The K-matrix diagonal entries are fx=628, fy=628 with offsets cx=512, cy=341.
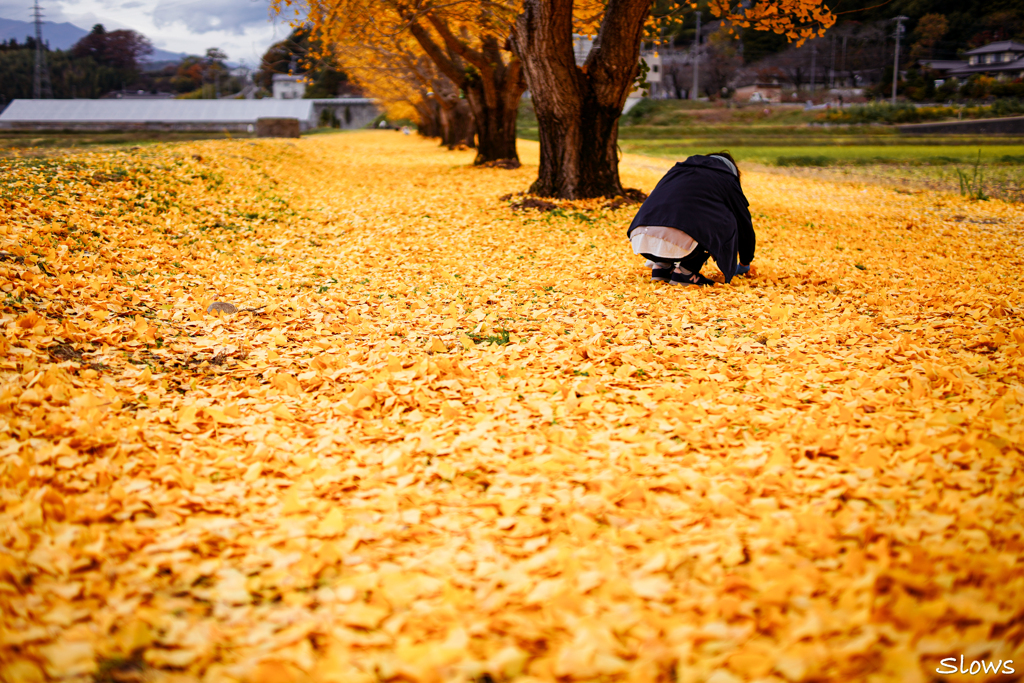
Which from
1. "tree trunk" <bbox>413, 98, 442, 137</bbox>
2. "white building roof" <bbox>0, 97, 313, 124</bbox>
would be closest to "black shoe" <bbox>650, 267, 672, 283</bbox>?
"tree trunk" <bbox>413, 98, 442, 137</bbox>

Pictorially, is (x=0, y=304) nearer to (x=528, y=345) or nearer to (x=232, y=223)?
(x=528, y=345)

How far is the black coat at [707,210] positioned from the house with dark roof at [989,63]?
51058mm

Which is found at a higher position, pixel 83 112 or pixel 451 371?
pixel 83 112

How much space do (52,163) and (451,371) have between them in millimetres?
8922

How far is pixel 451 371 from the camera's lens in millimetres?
4398

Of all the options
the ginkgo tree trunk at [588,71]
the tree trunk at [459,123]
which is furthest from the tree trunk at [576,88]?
the tree trunk at [459,123]

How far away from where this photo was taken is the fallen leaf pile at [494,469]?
203 centimetres

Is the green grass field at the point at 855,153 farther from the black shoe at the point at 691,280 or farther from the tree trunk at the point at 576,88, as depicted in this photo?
the black shoe at the point at 691,280

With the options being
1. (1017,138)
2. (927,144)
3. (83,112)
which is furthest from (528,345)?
(83,112)

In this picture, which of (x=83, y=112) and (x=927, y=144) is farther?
(x=83, y=112)

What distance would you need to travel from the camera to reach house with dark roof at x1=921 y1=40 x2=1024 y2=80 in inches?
1775

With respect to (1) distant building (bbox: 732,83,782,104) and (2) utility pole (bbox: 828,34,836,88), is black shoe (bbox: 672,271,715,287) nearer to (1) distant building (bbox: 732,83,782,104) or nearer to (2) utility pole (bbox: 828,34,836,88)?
(1) distant building (bbox: 732,83,782,104)

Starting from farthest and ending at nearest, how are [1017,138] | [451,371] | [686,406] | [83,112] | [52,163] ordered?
[83,112] < [1017,138] < [52,163] < [451,371] < [686,406]

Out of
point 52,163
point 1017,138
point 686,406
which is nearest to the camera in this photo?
point 686,406
